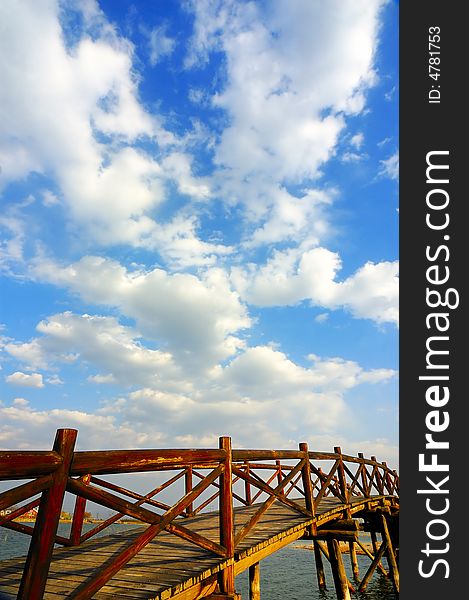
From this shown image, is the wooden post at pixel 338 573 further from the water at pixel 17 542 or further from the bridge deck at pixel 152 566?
the water at pixel 17 542

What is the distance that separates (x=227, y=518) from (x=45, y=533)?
124 inches

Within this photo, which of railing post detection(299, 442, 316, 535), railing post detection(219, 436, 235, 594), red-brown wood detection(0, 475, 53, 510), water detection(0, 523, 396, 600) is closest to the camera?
red-brown wood detection(0, 475, 53, 510)

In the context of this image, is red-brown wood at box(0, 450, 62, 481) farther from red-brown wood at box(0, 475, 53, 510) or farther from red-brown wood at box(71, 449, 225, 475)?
red-brown wood at box(71, 449, 225, 475)

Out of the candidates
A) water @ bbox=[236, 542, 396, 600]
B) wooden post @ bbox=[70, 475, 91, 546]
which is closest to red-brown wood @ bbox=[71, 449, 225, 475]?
wooden post @ bbox=[70, 475, 91, 546]

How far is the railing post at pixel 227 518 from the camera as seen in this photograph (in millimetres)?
5480

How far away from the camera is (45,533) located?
324 centimetres

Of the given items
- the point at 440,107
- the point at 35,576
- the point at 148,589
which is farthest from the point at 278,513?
the point at 440,107

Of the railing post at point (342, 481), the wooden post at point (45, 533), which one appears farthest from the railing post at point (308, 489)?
the wooden post at point (45, 533)

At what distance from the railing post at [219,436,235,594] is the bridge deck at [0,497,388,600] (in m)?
0.15

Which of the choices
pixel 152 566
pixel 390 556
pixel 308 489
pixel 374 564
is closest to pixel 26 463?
pixel 152 566

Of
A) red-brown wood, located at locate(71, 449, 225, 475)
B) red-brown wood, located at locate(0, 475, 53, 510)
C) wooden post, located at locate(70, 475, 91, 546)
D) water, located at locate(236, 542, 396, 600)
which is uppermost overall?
red-brown wood, located at locate(71, 449, 225, 475)

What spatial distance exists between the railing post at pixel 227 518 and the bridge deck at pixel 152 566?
152 mm

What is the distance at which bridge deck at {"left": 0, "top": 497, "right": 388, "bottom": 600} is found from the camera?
4.39m

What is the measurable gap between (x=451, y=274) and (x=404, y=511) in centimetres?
346
